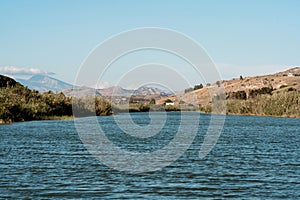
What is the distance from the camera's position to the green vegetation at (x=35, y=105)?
71625 millimetres

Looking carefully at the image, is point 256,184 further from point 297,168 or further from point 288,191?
point 297,168

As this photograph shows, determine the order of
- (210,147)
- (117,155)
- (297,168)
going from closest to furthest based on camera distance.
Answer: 1. (297,168)
2. (117,155)
3. (210,147)

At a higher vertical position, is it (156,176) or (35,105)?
(35,105)

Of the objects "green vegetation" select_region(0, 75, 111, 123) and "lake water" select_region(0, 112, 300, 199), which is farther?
"green vegetation" select_region(0, 75, 111, 123)

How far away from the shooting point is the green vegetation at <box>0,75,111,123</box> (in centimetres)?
7162

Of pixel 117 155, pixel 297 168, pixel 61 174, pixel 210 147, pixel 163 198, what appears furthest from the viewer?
pixel 210 147

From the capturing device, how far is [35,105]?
82.6m

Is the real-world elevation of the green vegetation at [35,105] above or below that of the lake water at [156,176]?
above

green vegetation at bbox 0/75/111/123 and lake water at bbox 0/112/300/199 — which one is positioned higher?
green vegetation at bbox 0/75/111/123

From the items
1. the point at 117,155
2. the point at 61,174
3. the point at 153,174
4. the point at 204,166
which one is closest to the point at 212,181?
the point at 153,174

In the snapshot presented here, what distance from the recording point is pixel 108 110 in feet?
385

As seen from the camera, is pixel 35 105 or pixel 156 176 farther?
pixel 35 105

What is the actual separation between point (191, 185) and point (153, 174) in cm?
330

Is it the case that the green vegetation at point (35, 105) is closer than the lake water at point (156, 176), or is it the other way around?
the lake water at point (156, 176)
